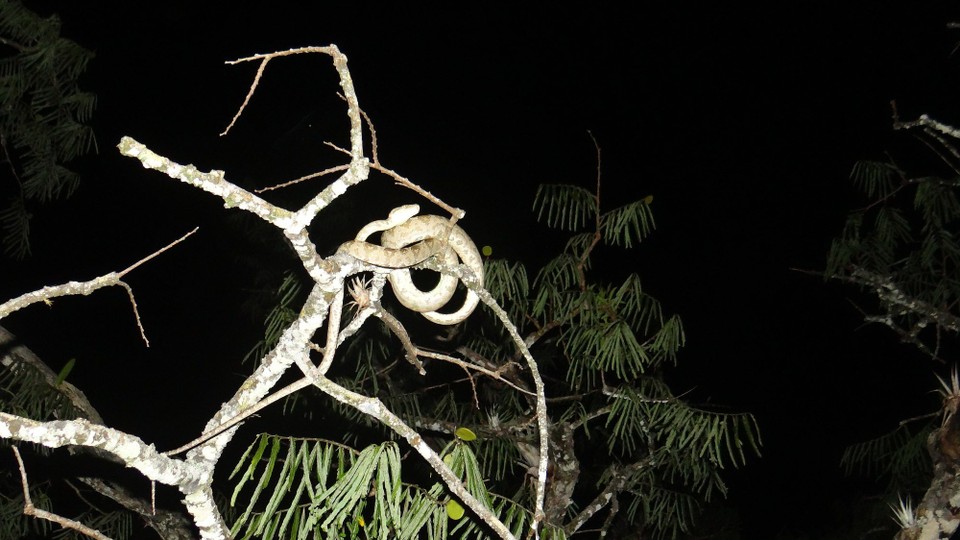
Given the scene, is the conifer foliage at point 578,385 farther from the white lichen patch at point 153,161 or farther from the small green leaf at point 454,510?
the white lichen patch at point 153,161

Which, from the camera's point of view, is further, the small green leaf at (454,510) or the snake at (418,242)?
the snake at (418,242)

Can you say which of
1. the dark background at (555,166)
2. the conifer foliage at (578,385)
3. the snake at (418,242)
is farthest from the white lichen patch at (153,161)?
the dark background at (555,166)

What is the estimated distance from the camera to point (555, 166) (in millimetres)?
4828

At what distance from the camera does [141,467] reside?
116 cm

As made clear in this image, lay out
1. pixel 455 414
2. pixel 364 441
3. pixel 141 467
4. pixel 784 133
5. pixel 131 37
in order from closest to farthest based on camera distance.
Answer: pixel 141 467 < pixel 455 414 < pixel 364 441 < pixel 131 37 < pixel 784 133

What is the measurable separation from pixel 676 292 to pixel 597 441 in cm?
146

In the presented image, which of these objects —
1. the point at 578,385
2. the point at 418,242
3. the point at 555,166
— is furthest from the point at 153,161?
the point at 555,166

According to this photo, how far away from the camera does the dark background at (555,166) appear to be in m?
4.25

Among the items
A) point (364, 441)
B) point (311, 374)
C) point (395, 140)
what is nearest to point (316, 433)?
point (364, 441)

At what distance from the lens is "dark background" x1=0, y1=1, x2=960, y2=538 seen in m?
4.25

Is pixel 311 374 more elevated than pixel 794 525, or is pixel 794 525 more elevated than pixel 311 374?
pixel 311 374

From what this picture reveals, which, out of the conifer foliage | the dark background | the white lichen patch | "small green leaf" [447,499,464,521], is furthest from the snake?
the dark background

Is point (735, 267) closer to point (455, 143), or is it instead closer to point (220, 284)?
point (455, 143)

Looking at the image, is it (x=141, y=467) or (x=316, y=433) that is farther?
(x=316, y=433)
